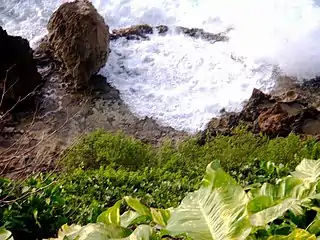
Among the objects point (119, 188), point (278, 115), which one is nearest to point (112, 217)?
point (119, 188)

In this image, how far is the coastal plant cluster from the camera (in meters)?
1.71

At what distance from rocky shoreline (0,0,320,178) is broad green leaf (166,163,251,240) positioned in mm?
3573

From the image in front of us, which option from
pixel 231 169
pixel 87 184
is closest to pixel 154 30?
pixel 231 169

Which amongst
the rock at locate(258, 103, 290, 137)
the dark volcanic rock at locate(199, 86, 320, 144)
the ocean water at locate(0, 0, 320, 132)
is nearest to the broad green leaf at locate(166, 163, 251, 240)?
the dark volcanic rock at locate(199, 86, 320, 144)

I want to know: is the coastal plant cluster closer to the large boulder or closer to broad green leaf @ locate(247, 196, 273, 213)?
broad green leaf @ locate(247, 196, 273, 213)

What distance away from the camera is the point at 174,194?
11.5 ft

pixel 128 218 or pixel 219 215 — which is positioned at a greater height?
pixel 219 215

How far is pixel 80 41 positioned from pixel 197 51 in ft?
4.86

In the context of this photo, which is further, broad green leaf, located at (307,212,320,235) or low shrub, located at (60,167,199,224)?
low shrub, located at (60,167,199,224)

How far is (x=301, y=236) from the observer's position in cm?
155

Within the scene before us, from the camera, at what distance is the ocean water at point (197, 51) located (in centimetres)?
663

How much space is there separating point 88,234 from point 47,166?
A: 309cm

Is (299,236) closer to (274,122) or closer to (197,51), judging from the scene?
(274,122)

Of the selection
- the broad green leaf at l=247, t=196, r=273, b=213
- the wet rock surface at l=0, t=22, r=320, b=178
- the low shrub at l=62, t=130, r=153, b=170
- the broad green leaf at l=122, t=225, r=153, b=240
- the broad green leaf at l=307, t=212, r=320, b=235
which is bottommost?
the wet rock surface at l=0, t=22, r=320, b=178
